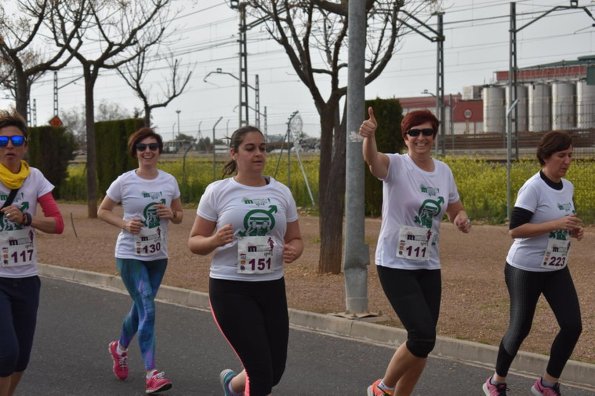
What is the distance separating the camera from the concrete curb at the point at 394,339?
7.77 metres

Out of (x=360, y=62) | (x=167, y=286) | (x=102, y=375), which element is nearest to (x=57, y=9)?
(x=167, y=286)

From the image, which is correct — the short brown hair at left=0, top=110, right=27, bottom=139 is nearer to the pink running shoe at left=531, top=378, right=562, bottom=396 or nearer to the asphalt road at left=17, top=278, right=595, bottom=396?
the asphalt road at left=17, top=278, right=595, bottom=396

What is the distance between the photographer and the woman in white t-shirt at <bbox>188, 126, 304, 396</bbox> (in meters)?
5.38

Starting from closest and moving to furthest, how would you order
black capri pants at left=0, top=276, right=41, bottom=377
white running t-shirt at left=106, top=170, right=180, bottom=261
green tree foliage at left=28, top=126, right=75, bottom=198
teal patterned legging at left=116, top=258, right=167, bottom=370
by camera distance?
black capri pants at left=0, top=276, right=41, bottom=377
teal patterned legging at left=116, top=258, right=167, bottom=370
white running t-shirt at left=106, top=170, right=180, bottom=261
green tree foliage at left=28, top=126, right=75, bottom=198

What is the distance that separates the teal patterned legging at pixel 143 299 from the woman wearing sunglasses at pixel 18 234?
1.45 metres

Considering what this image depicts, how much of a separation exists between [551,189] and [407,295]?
132cm

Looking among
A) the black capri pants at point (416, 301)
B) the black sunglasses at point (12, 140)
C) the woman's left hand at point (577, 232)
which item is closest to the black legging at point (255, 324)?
the black capri pants at point (416, 301)

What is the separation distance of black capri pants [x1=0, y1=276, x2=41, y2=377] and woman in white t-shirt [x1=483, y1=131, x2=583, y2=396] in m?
3.02

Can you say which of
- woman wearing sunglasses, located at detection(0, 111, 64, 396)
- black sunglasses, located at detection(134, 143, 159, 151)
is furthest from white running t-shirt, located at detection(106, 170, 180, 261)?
woman wearing sunglasses, located at detection(0, 111, 64, 396)

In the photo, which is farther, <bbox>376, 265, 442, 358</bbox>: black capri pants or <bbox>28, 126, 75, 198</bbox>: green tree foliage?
<bbox>28, 126, 75, 198</bbox>: green tree foliage

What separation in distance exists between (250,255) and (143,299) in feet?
7.35

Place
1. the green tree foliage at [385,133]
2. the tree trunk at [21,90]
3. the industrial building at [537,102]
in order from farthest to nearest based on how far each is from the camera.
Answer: the industrial building at [537,102] < the green tree foliage at [385,133] < the tree trunk at [21,90]

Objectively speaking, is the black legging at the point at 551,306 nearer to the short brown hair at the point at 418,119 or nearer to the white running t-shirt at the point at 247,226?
the short brown hair at the point at 418,119

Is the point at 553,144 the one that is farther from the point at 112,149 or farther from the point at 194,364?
the point at 112,149
